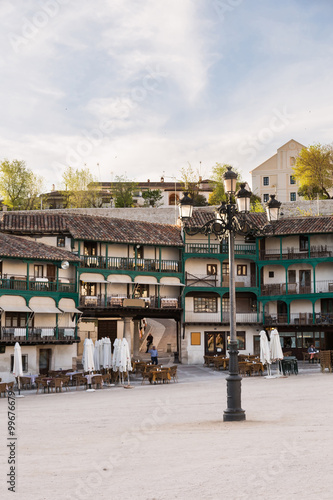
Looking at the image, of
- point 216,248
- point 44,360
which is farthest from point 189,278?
point 44,360

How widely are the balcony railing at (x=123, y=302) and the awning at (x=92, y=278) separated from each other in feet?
3.64

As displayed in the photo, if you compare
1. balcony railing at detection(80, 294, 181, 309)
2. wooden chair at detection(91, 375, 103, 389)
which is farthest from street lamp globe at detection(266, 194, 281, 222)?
balcony railing at detection(80, 294, 181, 309)

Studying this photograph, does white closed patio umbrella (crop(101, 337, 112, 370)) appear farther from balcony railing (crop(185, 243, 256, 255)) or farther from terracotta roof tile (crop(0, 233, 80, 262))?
balcony railing (crop(185, 243, 256, 255))

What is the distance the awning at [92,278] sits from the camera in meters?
45.7

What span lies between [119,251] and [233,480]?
131ft

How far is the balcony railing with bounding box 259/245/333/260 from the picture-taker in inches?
2003

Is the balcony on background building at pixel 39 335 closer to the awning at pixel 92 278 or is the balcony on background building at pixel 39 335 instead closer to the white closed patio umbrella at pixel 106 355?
the awning at pixel 92 278

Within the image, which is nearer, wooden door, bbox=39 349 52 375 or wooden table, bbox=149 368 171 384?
wooden table, bbox=149 368 171 384

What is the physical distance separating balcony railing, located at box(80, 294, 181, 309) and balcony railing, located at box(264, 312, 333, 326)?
6880 mm

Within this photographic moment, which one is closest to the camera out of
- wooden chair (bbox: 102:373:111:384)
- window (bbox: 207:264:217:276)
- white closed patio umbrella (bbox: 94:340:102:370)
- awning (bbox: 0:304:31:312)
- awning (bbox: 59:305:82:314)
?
wooden chair (bbox: 102:373:111:384)

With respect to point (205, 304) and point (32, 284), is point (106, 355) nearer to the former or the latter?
point (32, 284)

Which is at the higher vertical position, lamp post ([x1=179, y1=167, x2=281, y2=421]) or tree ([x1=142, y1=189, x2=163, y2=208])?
tree ([x1=142, y1=189, x2=163, y2=208])

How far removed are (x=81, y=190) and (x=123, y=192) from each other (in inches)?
221

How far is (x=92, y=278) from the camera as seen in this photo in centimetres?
4616
